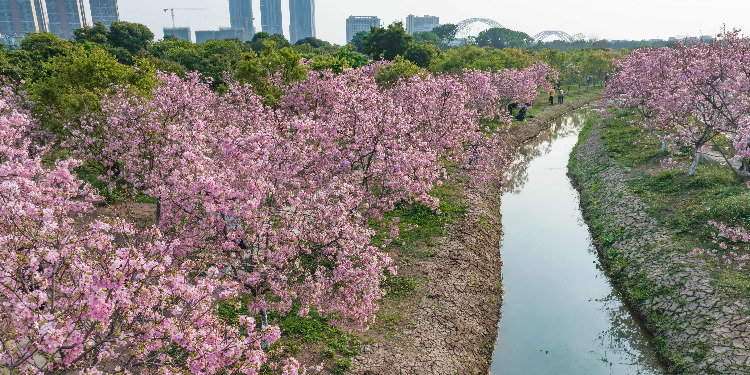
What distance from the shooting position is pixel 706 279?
631 inches

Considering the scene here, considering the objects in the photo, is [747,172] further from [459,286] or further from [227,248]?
[227,248]

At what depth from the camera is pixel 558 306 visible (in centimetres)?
1809

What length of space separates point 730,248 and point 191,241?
2024 cm

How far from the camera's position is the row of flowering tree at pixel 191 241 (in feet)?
21.8

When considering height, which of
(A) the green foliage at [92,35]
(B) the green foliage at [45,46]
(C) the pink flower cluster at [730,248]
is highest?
(A) the green foliage at [92,35]

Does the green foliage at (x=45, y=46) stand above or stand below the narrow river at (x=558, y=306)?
above

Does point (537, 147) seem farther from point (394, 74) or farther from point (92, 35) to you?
point (92, 35)

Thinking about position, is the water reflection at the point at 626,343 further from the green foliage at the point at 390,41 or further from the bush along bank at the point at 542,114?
the green foliage at the point at 390,41

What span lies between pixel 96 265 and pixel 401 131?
12703mm

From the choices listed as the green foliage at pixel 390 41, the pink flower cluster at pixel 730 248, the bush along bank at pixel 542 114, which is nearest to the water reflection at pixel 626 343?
the pink flower cluster at pixel 730 248

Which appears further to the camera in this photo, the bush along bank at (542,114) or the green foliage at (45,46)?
the green foliage at (45,46)

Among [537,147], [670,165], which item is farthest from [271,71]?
[537,147]

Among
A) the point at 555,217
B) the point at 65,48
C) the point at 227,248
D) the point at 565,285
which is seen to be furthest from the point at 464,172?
the point at 65,48

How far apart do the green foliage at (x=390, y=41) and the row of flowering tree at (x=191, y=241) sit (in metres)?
50.8
